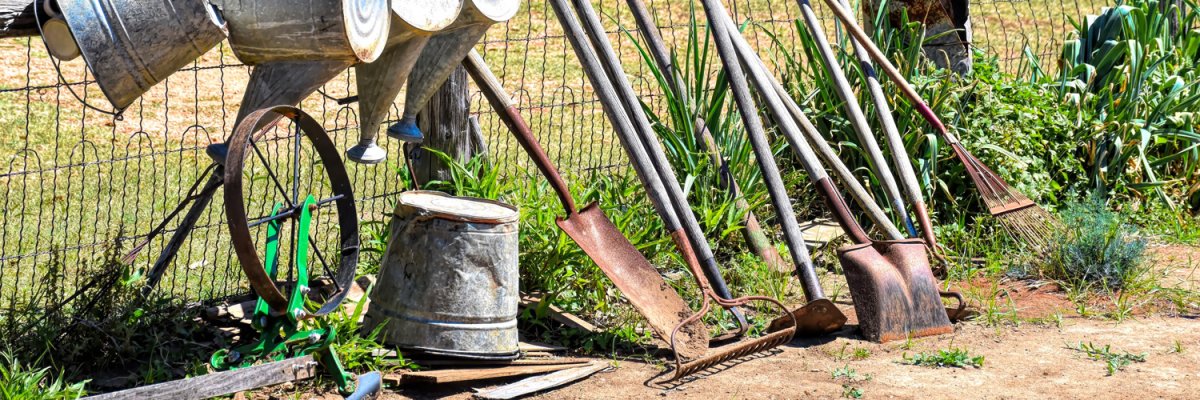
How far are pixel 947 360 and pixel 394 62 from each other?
2.18m

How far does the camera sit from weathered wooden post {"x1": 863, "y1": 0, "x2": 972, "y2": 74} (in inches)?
241

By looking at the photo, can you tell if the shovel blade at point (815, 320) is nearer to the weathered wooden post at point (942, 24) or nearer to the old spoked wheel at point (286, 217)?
the old spoked wheel at point (286, 217)

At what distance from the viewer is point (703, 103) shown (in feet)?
18.0

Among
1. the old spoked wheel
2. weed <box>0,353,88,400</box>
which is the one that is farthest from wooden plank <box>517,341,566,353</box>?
weed <box>0,353,88,400</box>

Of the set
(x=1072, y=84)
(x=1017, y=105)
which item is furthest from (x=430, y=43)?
(x=1072, y=84)

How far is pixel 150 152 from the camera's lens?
6.98 metres

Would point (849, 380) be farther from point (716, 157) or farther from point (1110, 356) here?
point (716, 157)

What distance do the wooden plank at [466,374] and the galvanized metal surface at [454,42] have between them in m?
0.97

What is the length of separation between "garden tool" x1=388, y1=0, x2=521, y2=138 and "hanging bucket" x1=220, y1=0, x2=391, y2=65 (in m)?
0.54

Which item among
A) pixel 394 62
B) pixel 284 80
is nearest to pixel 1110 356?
pixel 394 62

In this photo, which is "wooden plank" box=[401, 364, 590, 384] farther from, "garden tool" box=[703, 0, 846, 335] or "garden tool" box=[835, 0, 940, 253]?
"garden tool" box=[835, 0, 940, 253]

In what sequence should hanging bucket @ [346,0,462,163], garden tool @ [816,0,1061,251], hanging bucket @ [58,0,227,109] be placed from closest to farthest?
hanging bucket @ [58,0,227,109]
hanging bucket @ [346,0,462,163]
garden tool @ [816,0,1061,251]

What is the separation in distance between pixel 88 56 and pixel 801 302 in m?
2.94

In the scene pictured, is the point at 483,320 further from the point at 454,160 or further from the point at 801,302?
the point at 801,302
